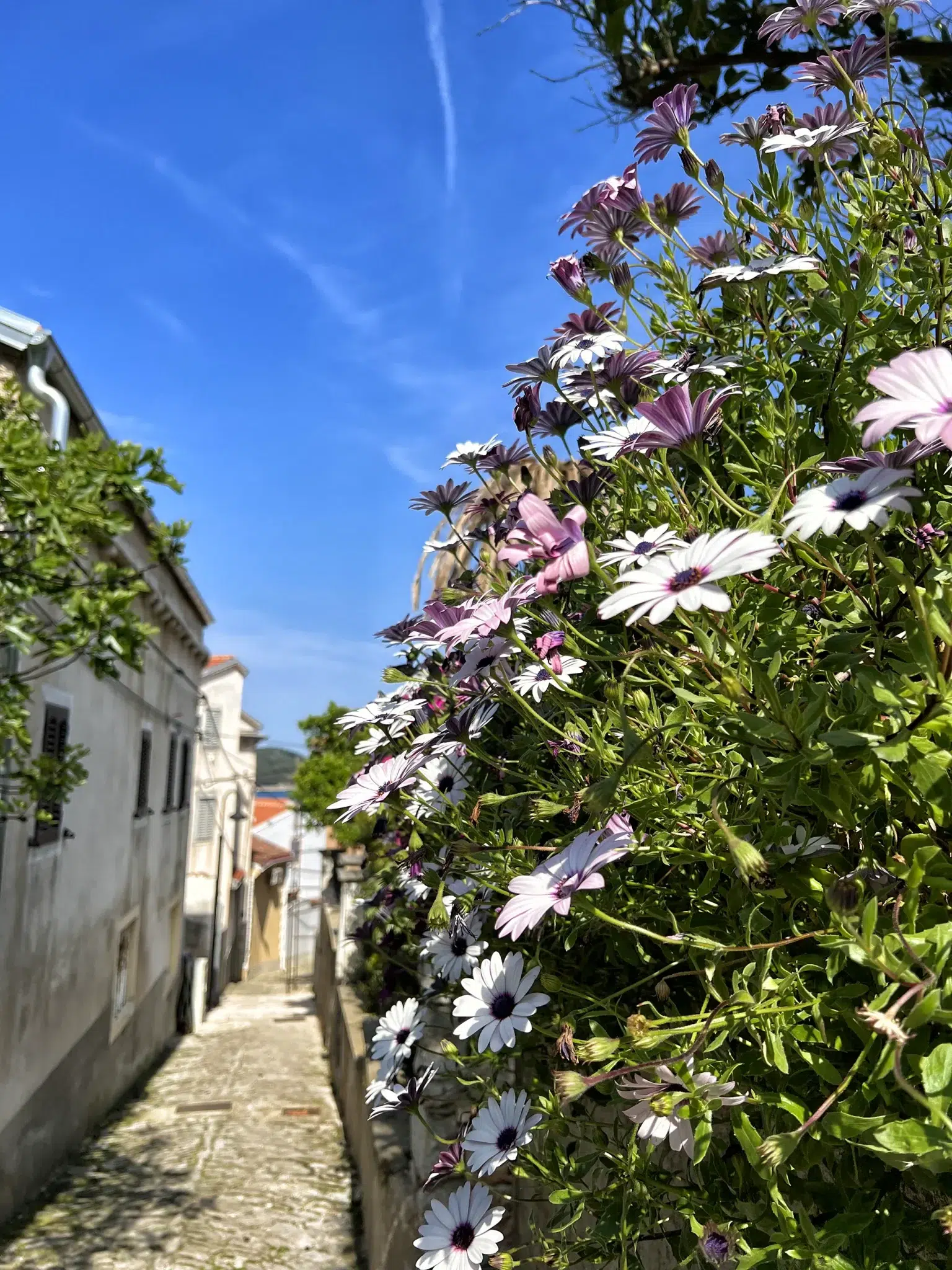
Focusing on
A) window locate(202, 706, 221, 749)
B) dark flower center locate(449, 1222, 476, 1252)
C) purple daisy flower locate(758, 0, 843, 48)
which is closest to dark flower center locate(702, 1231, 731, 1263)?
dark flower center locate(449, 1222, 476, 1252)

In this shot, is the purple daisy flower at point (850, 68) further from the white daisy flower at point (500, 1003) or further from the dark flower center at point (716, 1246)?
the dark flower center at point (716, 1246)

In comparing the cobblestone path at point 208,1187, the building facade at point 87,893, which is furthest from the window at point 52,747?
the cobblestone path at point 208,1187

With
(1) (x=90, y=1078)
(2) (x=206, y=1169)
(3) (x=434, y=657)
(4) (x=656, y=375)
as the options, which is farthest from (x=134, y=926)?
(4) (x=656, y=375)

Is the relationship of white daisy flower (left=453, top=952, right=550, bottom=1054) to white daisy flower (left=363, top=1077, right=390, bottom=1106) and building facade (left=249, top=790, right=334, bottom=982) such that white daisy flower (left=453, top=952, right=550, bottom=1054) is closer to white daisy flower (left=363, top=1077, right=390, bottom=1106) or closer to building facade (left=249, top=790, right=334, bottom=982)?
white daisy flower (left=363, top=1077, right=390, bottom=1106)

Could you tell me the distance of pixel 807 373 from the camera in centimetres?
133

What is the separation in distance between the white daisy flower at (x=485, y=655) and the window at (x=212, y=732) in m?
24.1

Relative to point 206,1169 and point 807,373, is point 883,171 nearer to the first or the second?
point 807,373

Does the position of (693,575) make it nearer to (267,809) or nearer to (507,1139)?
(507,1139)

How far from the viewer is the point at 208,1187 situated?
712 centimetres

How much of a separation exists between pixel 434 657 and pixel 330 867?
589 inches

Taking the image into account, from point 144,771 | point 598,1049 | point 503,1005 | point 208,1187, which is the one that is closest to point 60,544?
point 503,1005

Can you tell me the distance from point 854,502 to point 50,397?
22.5ft

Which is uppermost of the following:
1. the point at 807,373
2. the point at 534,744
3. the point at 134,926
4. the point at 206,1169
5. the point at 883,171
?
the point at 883,171

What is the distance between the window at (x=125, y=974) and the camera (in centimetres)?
1016
